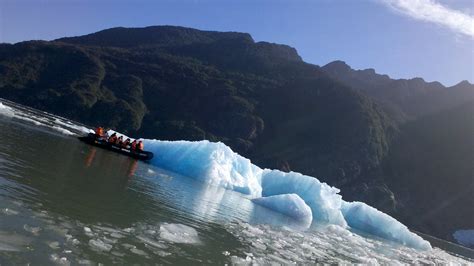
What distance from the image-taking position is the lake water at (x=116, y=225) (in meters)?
9.09

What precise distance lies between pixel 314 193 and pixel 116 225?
26887 millimetres

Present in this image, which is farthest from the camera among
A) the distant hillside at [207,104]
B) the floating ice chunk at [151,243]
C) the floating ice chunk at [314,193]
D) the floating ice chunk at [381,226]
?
the distant hillside at [207,104]

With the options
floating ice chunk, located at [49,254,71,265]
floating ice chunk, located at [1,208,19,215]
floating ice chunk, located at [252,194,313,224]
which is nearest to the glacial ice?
floating ice chunk, located at [252,194,313,224]

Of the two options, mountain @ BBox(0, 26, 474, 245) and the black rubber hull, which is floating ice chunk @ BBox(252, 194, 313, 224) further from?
mountain @ BBox(0, 26, 474, 245)

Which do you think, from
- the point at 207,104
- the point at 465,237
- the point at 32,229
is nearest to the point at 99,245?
the point at 32,229

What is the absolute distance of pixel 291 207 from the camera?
30.5 metres

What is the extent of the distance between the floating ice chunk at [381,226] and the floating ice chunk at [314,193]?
9.38 ft

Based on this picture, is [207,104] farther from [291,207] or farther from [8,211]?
[8,211]

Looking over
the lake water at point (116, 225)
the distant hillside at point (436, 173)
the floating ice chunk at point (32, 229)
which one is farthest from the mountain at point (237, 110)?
the floating ice chunk at point (32, 229)

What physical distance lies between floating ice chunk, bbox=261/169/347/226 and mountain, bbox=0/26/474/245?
6546 cm

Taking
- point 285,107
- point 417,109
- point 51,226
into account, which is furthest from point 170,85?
point 51,226

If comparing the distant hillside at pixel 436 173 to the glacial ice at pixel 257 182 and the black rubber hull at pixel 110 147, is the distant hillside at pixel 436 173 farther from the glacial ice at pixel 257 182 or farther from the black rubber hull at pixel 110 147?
the black rubber hull at pixel 110 147

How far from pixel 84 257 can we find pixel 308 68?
168 metres

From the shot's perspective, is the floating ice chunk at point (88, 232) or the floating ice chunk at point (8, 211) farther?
the floating ice chunk at point (88, 232)
